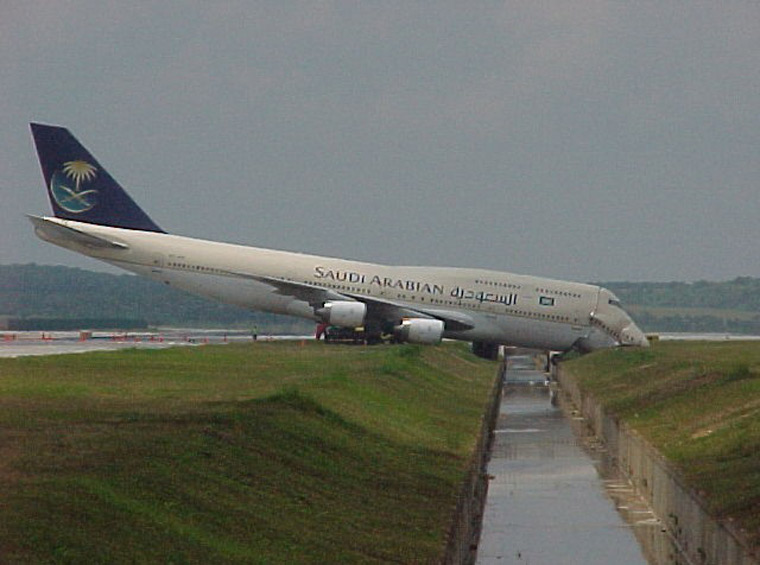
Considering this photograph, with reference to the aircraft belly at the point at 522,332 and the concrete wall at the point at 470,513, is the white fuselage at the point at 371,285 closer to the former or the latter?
the aircraft belly at the point at 522,332

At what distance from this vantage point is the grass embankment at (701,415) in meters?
21.1

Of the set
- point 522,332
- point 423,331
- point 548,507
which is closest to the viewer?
point 548,507

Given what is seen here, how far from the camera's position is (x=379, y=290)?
63125 millimetres

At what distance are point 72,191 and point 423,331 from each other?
17935 mm

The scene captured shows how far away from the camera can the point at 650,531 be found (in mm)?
24734

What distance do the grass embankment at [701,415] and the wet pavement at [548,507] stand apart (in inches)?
56.5

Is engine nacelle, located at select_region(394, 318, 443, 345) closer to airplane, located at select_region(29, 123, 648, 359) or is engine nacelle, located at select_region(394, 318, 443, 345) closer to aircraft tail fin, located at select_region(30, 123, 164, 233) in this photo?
airplane, located at select_region(29, 123, 648, 359)

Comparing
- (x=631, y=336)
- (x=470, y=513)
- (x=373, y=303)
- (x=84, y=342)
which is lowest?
(x=470, y=513)

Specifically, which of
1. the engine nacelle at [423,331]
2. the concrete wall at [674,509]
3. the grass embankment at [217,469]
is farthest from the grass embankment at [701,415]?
the engine nacelle at [423,331]

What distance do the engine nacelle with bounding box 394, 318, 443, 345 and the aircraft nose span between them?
878cm

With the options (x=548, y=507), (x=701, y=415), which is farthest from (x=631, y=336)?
(x=548, y=507)

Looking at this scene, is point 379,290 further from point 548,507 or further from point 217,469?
point 217,469

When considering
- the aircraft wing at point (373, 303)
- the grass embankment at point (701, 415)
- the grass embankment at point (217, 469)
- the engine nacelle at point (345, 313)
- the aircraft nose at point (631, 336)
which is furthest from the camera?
the aircraft nose at point (631, 336)

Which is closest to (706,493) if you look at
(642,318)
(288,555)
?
(288,555)
